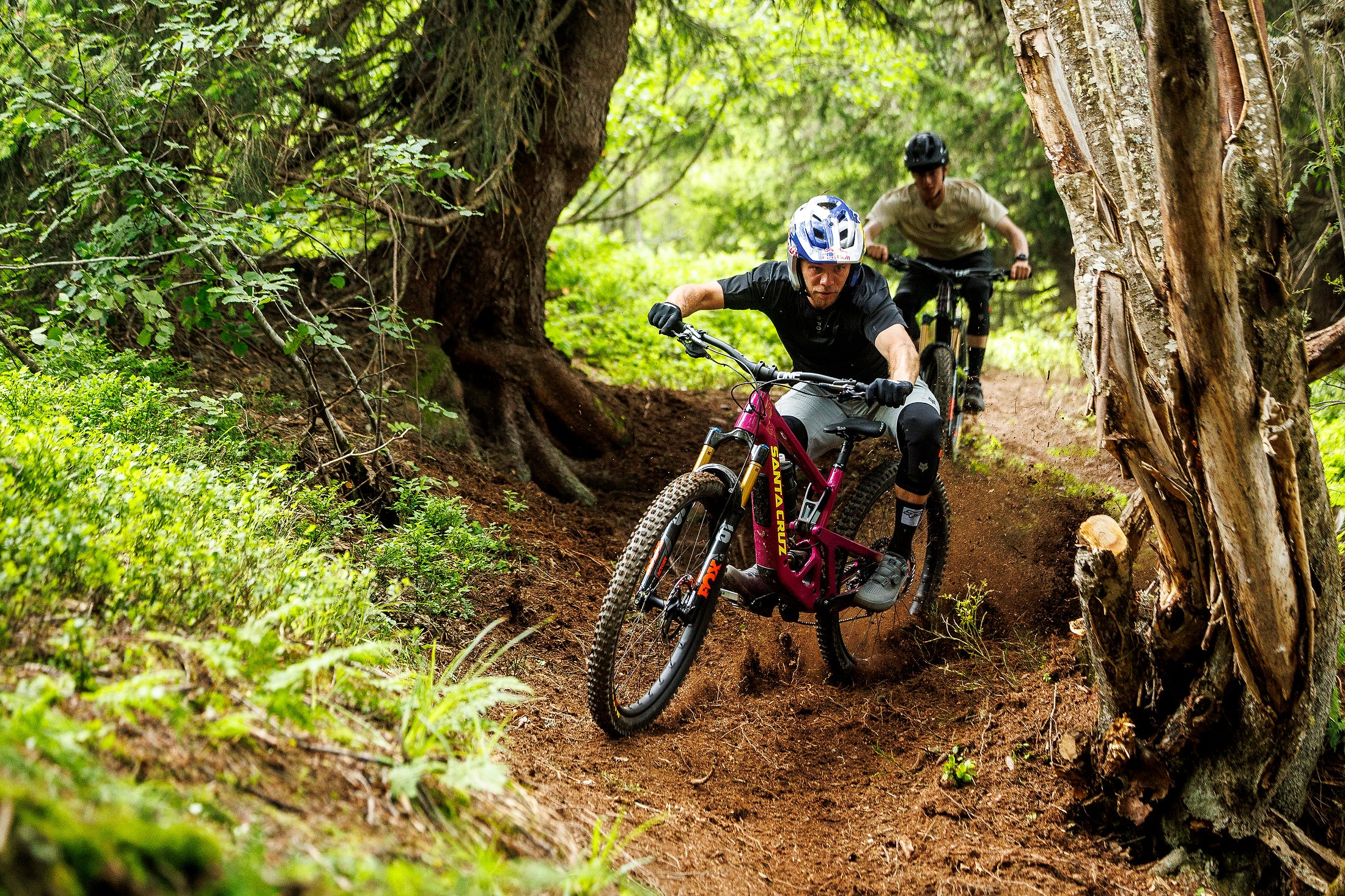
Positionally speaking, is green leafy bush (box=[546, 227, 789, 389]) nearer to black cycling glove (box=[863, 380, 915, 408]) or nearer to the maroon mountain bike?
the maroon mountain bike

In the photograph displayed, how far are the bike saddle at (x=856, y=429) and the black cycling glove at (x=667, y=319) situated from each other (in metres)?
0.99

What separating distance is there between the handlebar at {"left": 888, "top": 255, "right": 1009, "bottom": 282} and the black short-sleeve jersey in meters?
2.52

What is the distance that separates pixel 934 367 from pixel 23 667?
6.42 metres

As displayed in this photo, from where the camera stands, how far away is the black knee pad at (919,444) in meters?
4.87

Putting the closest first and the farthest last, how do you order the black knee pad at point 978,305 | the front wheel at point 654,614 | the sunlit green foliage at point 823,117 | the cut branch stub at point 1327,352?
1. the cut branch stub at point 1327,352
2. the front wheel at point 654,614
3. the black knee pad at point 978,305
4. the sunlit green foliage at point 823,117

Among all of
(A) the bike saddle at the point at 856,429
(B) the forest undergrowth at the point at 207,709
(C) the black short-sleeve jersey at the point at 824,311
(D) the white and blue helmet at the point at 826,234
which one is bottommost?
(B) the forest undergrowth at the point at 207,709

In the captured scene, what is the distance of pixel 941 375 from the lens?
7.25m

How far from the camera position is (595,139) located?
7.68 m

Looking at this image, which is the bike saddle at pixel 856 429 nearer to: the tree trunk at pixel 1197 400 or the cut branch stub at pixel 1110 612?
the cut branch stub at pixel 1110 612

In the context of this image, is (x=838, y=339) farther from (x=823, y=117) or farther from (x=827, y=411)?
(x=823, y=117)

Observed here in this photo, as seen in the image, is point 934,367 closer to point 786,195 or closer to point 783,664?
point 783,664

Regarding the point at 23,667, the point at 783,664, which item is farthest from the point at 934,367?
the point at 23,667

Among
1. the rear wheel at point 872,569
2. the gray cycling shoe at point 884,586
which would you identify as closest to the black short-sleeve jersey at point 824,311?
the rear wheel at point 872,569

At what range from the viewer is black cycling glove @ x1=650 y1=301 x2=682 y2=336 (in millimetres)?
4219
